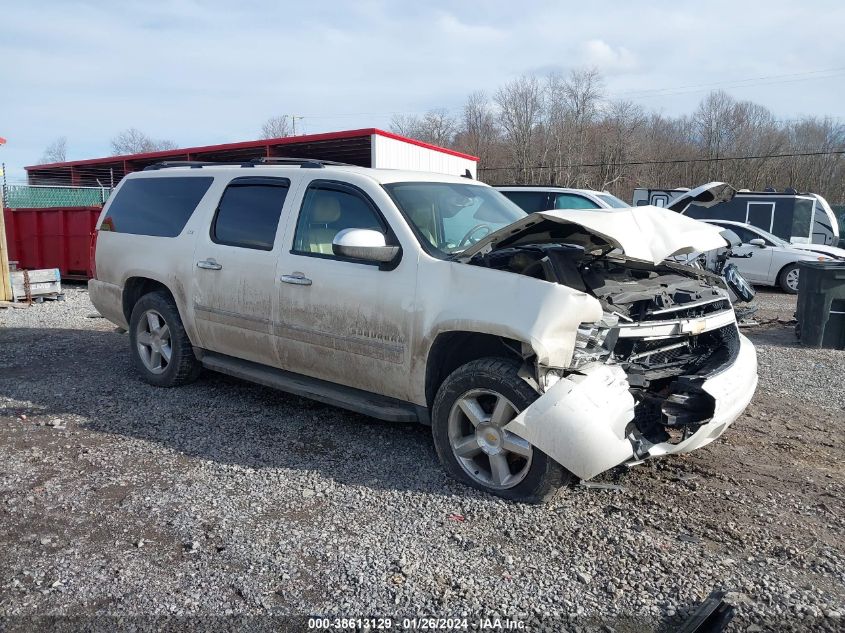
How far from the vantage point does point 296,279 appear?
4.64 m

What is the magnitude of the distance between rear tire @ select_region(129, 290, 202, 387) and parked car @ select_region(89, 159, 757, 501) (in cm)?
18

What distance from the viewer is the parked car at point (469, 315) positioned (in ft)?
11.5

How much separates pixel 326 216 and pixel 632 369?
2360mm

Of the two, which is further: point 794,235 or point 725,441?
point 794,235

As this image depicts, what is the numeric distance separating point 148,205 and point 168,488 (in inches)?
122

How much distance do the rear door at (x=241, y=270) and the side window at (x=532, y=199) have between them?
6865 mm

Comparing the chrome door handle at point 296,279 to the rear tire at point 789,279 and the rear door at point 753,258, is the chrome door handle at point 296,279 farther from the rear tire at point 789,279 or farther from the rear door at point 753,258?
the rear tire at point 789,279

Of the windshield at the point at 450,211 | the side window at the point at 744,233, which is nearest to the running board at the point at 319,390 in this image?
the windshield at the point at 450,211

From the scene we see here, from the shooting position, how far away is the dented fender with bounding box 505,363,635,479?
10.9 feet

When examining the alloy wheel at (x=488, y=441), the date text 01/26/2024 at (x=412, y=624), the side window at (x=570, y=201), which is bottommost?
the date text 01/26/2024 at (x=412, y=624)

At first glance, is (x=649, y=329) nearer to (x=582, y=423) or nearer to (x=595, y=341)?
(x=595, y=341)

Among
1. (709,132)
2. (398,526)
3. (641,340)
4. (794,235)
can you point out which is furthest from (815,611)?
(709,132)

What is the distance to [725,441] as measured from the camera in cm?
474

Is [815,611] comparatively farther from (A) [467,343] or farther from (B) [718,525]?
(A) [467,343]
